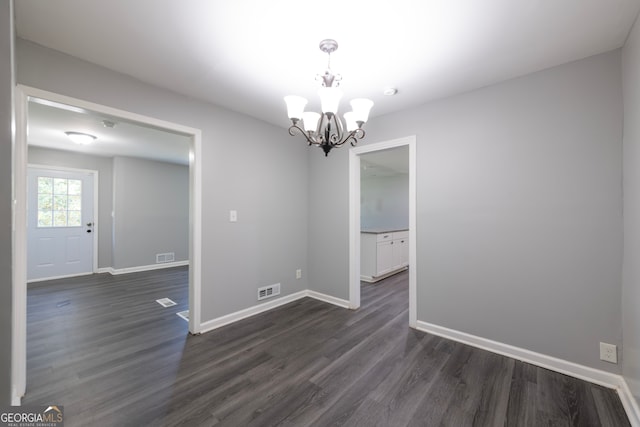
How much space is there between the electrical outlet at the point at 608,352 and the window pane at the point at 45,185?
25.9ft

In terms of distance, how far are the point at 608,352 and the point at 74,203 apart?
25.9ft

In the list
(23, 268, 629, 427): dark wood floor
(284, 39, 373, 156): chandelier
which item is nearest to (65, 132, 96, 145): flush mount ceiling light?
(23, 268, 629, 427): dark wood floor

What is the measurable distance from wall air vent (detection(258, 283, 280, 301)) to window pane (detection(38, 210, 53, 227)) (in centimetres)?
467

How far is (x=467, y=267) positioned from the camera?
2539 mm

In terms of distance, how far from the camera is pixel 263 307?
334 centimetres

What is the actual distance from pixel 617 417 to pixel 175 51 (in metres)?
3.87

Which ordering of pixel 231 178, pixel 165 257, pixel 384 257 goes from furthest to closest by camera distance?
pixel 165 257, pixel 384 257, pixel 231 178

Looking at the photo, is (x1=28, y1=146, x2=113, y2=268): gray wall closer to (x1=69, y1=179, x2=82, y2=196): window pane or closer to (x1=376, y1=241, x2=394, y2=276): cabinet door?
(x1=69, y1=179, x2=82, y2=196): window pane

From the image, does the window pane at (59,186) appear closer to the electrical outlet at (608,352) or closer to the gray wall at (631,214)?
the gray wall at (631,214)

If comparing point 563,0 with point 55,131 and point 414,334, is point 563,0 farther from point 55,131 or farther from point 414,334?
point 55,131

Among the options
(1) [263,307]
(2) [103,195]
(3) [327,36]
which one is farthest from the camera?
(2) [103,195]

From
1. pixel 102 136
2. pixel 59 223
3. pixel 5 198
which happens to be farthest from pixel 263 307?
pixel 59 223

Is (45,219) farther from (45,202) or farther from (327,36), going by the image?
(327,36)

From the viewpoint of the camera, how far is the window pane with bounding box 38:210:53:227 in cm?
477
